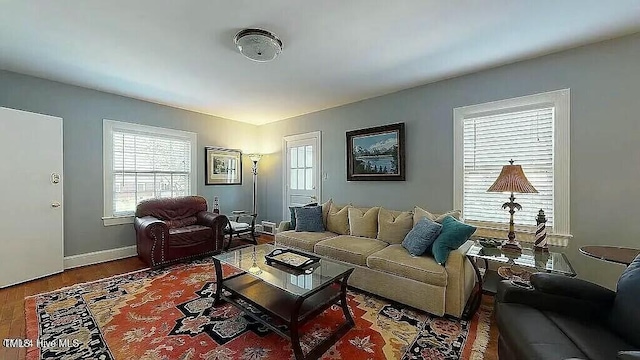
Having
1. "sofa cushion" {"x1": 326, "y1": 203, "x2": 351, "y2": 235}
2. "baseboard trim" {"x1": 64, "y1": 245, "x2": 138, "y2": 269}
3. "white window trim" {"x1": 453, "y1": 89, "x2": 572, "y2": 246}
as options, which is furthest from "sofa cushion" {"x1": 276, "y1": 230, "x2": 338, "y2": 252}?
"baseboard trim" {"x1": 64, "y1": 245, "x2": 138, "y2": 269}

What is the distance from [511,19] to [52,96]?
527 cm

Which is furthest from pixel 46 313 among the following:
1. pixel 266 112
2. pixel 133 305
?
pixel 266 112

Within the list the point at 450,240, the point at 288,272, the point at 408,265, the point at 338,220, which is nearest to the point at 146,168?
the point at 338,220

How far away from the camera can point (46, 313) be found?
2.36 m

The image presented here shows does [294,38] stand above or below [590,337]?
above

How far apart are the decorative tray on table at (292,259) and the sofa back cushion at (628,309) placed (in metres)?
1.97

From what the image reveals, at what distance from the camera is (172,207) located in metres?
4.25

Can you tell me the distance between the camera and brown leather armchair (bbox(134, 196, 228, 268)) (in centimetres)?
352

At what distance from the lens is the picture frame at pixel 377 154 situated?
373cm

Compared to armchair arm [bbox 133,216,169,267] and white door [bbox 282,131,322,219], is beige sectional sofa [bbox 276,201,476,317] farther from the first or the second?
armchair arm [bbox 133,216,169,267]

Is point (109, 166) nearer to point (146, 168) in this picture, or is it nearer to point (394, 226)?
point (146, 168)

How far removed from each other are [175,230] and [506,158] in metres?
4.47

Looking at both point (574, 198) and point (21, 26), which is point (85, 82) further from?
point (574, 198)

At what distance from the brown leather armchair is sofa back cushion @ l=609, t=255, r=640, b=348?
4.25 metres
